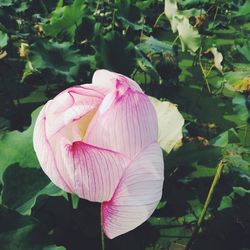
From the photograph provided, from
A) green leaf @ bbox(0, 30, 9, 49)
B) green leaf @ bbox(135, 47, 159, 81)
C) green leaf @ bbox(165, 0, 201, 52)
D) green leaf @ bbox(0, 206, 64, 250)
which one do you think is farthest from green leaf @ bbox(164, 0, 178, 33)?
green leaf @ bbox(0, 206, 64, 250)

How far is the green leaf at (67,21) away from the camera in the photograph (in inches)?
79.7

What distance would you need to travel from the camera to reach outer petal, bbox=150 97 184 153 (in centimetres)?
87

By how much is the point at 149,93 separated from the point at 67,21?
Result: 0.48 m

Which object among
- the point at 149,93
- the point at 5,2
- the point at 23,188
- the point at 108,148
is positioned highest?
the point at 108,148

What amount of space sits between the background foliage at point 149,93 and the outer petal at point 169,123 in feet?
0.18

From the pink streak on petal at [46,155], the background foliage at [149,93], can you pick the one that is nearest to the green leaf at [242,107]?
the background foliage at [149,93]

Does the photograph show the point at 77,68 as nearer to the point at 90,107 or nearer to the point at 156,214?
the point at 156,214

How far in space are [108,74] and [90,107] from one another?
7cm

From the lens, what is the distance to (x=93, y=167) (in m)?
0.62

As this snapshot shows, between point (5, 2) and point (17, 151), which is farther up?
point (17, 151)

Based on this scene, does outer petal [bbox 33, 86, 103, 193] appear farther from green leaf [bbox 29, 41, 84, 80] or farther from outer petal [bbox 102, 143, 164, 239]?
green leaf [bbox 29, 41, 84, 80]

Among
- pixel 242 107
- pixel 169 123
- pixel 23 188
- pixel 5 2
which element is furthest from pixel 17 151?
pixel 5 2

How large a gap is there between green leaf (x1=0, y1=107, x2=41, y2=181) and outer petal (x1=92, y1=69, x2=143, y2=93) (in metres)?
0.36

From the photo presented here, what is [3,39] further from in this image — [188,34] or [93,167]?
[93,167]
